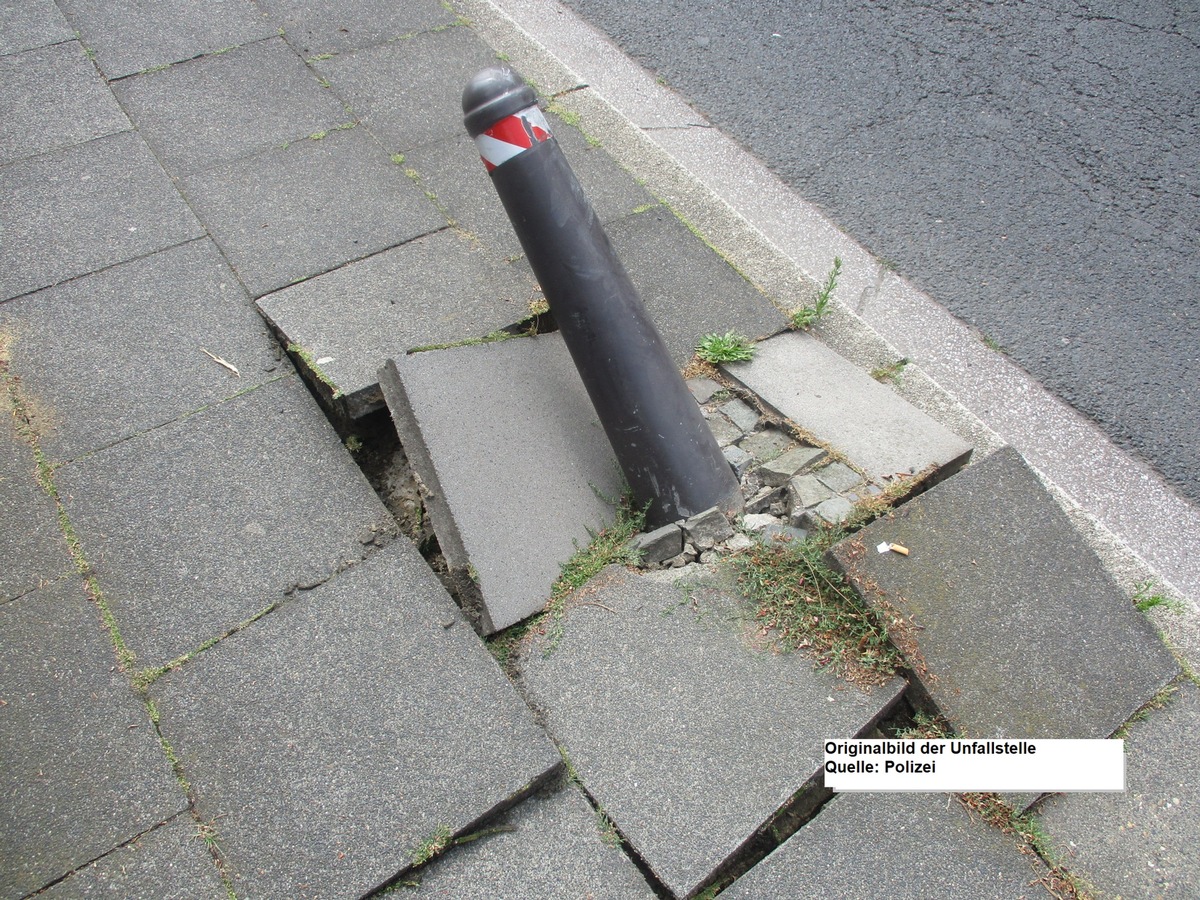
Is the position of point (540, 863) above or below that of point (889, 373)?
below

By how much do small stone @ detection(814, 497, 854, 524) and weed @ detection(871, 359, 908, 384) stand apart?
2.51ft

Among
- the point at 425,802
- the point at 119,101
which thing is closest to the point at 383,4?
the point at 119,101

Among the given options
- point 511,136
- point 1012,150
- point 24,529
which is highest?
point 511,136

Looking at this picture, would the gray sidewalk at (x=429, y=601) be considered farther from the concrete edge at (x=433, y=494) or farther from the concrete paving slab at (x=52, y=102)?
the concrete paving slab at (x=52, y=102)

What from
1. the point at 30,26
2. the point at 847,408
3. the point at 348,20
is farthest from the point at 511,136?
the point at 30,26

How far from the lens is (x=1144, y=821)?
233 centimetres

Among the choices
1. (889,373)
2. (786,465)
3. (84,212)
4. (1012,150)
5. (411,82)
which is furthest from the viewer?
(411,82)

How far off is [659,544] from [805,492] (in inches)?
20.7

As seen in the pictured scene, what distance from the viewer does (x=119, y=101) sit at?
4289mm

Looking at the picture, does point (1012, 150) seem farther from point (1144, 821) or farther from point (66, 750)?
point (66, 750)

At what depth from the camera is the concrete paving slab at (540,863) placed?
6.83ft

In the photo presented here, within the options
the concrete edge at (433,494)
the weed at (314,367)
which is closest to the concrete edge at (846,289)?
the concrete edge at (433,494)

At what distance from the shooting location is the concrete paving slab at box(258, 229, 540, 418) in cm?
305

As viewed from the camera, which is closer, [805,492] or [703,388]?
[805,492]
